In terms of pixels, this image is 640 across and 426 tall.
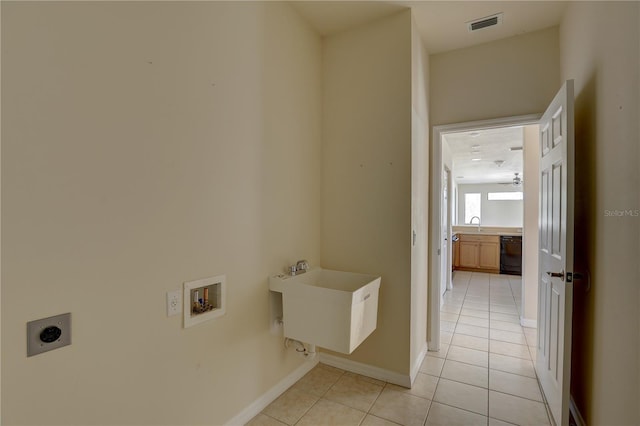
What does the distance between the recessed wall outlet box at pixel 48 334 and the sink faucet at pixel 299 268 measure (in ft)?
4.38

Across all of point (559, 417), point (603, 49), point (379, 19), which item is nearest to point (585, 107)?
point (603, 49)

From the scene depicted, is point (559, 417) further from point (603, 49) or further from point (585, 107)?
point (603, 49)

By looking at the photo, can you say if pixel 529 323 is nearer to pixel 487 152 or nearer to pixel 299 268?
pixel 299 268

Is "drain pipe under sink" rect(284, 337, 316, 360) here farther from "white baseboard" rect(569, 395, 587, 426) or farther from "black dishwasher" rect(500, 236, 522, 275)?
"black dishwasher" rect(500, 236, 522, 275)

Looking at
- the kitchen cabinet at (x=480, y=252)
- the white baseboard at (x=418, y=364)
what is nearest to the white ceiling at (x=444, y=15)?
the white baseboard at (x=418, y=364)

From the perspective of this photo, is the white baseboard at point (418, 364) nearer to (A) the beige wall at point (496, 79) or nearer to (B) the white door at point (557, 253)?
(B) the white door at point (557, 253)

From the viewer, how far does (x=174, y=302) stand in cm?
146

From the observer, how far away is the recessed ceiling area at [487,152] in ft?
13.9

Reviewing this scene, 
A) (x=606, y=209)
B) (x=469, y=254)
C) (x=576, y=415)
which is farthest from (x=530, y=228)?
(x=469, y=254)

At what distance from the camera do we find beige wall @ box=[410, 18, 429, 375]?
2332 millimetres

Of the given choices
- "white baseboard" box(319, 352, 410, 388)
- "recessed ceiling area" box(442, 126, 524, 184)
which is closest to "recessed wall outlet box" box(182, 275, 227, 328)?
"white baseboard" box(319, 352, 410, 388)

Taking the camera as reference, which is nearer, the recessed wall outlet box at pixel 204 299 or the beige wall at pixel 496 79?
the recessed wall outlet box at pixel 204 299

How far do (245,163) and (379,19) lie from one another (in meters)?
1.65

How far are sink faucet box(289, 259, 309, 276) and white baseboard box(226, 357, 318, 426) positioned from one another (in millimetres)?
788
